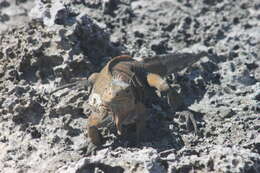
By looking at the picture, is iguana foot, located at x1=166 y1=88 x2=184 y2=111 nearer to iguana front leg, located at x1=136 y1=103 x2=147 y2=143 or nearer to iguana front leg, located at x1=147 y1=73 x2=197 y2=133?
iguana front leg, located at x1=147 y1=73 x2=197 y2=133

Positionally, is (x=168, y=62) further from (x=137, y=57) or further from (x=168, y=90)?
(x=168, y=90)

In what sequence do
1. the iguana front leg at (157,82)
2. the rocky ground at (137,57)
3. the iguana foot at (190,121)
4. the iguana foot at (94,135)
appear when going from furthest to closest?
the iguana front leg at (157,82)
the iguana foot at (190,121)
the iguana foot at (94,135)
the rocky ground at (137,57)

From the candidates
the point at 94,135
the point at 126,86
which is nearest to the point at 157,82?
the point at 126,86

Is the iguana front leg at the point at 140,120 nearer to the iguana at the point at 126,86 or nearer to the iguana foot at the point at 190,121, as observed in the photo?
the iguana at the point at 126,86

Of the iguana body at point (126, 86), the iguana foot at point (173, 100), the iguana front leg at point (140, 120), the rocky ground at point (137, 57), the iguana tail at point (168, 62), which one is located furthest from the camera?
the iguana tail at point (168, 62)

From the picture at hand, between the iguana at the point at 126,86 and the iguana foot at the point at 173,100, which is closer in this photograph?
the iguana at the point at 126,86

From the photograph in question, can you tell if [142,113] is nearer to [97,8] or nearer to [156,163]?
[156,163]

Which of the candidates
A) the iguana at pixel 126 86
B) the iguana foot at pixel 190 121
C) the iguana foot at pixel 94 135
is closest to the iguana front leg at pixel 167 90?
the iguana at pixel 126 86

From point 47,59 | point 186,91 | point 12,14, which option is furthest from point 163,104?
point 12,14
